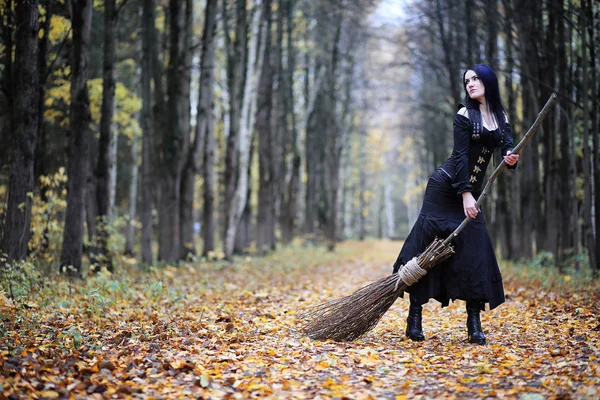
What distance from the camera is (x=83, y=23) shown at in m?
9.43

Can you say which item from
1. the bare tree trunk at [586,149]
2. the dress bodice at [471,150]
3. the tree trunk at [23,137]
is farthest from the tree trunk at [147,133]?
the dress bodice at [471,150]

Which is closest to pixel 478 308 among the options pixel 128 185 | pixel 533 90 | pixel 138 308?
pixel 138 308

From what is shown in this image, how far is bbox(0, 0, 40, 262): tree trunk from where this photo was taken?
7695 mm

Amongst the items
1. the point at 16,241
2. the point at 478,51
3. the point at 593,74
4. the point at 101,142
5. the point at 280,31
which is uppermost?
the point at 280,31

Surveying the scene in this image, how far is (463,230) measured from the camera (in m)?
5.54

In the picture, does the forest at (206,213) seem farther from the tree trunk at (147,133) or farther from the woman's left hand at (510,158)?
the woman's left hand at (510,158)

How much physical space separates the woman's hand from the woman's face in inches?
37.2

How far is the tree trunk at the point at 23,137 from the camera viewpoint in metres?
7.70

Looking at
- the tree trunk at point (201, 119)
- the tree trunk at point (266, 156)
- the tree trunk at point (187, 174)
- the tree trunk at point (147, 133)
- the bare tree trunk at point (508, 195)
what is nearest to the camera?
the tree trunk at point (147, 133)

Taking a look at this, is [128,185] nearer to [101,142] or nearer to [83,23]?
[101,142]

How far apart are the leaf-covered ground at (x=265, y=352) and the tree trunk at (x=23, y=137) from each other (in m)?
0.92

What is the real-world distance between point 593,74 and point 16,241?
9.13 metres

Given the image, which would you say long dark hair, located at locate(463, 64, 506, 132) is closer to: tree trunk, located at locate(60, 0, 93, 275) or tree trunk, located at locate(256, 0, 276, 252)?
tree trunk, located at locate(60, 0, 93, 275)

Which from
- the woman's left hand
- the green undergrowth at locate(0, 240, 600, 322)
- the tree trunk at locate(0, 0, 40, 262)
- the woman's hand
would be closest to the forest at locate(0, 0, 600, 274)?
the tree trunk at locate(0, 0, 40, 262)
